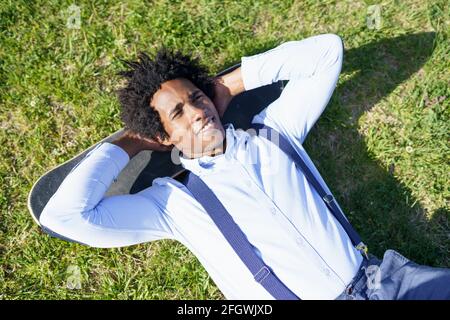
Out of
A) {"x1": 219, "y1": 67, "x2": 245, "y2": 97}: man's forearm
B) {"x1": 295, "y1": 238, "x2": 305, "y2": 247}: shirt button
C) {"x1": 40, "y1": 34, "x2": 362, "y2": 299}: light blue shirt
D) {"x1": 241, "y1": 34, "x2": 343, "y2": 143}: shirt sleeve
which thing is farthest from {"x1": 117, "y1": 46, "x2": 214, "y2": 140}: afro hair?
{"x1": 295, "y1": 238, "x2": 305, "y2": 247}: shirt button

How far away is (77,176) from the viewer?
333cm

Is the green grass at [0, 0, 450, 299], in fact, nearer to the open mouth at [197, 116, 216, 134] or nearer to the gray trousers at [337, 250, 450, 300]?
the gray trousers at [337, 250, 450, 300]

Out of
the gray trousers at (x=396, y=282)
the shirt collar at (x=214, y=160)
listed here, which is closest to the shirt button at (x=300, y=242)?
the gray trousers at (x=396, y=282)

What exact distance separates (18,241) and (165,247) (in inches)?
49.7

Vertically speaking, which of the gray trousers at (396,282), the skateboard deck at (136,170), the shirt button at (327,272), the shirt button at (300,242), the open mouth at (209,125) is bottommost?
the gray trousers at (396,282)

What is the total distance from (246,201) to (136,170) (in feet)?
3.58

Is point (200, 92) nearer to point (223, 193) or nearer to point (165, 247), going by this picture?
Answer: point (223, 193)

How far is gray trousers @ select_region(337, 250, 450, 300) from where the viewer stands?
3.12m

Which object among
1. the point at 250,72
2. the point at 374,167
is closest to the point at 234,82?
the point at 250,72

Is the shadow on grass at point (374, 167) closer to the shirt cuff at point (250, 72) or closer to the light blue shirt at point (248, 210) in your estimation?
the light blue shirt at point (248, 210)

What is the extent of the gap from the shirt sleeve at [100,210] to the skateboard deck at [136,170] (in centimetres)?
47

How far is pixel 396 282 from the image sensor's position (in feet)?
10.6

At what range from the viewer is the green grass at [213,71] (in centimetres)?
412
